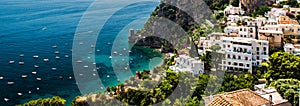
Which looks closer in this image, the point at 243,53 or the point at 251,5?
the point at 243,53

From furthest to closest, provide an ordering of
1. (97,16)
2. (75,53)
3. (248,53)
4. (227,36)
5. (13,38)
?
(97,16), (13,38), (75,53), (227,36), (248,53)

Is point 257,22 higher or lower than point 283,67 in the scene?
higher

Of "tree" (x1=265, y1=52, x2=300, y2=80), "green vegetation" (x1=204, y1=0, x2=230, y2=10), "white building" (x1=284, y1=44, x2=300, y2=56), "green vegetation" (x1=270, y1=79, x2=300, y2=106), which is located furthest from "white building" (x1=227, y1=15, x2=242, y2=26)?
"green vegetation" (x1=270, y1=79, x2=300, y2=106)

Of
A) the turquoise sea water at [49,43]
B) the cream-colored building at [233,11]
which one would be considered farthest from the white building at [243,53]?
the cream-colored building at [233,11]

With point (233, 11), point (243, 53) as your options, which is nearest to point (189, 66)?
point (243, 53)

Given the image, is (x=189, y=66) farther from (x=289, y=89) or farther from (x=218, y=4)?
(x=218, y=4)

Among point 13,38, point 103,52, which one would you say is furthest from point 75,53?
point 13,38

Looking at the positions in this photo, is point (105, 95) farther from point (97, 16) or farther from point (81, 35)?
point (97, 16)

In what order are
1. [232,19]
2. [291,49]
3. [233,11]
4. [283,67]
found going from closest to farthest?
[283,67]
[291,49]
[232,19]
[233,11]
